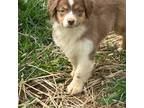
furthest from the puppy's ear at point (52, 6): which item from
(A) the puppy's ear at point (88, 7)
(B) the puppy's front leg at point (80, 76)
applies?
(B) the puppy's front leg at point (80, 76)

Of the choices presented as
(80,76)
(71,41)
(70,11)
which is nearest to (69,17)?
Answer: (70,11)

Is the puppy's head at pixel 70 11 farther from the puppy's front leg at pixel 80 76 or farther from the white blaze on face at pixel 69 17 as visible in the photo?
the puppy's front leg at pixel 80 76

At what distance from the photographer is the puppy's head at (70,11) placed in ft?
7.84

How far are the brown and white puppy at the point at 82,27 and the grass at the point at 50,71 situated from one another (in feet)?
0.11

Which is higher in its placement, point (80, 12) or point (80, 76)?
point (80, 12)

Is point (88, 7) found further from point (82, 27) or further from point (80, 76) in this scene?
point (80, 76)

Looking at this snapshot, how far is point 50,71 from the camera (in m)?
2.52

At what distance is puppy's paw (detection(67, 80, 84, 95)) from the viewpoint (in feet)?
8.23

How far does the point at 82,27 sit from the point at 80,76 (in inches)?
7.5

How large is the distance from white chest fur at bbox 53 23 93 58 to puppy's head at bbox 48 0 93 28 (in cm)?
4

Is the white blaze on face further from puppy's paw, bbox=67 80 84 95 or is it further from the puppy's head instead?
puppy's paw, bbox=67 80 84 95

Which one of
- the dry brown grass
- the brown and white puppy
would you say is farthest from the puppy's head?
the dry brown grass
